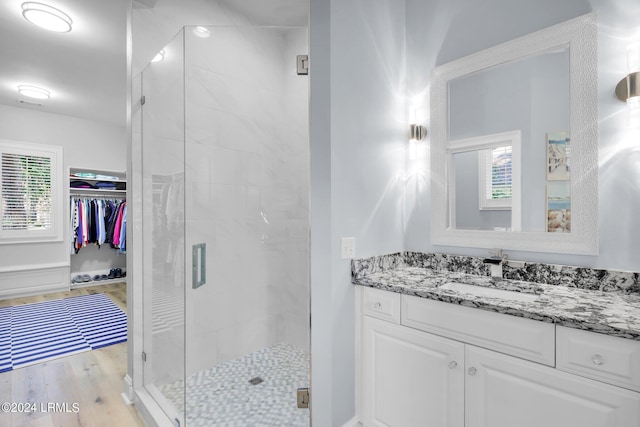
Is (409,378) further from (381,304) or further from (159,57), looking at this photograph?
(159,57)

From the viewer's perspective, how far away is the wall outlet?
1.65m

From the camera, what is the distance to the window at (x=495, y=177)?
5.54ft

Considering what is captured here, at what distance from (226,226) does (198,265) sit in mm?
322

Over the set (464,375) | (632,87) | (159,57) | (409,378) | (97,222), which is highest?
(159,57)

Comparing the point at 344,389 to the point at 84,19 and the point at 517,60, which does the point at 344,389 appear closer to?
the point at 517,60

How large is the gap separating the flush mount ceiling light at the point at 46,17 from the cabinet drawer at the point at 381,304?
3.26m

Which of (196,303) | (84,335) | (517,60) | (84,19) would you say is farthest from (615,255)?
(84,335)

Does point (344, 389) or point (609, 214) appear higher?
point (609, 214)

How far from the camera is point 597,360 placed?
968mm

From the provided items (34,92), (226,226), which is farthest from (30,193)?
(226,226)

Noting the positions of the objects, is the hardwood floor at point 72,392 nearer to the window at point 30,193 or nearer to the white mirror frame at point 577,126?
the white mirror frame at point 577,126

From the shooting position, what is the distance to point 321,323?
5.29 ft

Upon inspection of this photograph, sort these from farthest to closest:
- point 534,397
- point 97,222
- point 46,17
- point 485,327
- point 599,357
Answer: point 97,222
point 46,17
point 485,327
point 534,397
point 599,357

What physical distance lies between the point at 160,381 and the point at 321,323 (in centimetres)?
112
